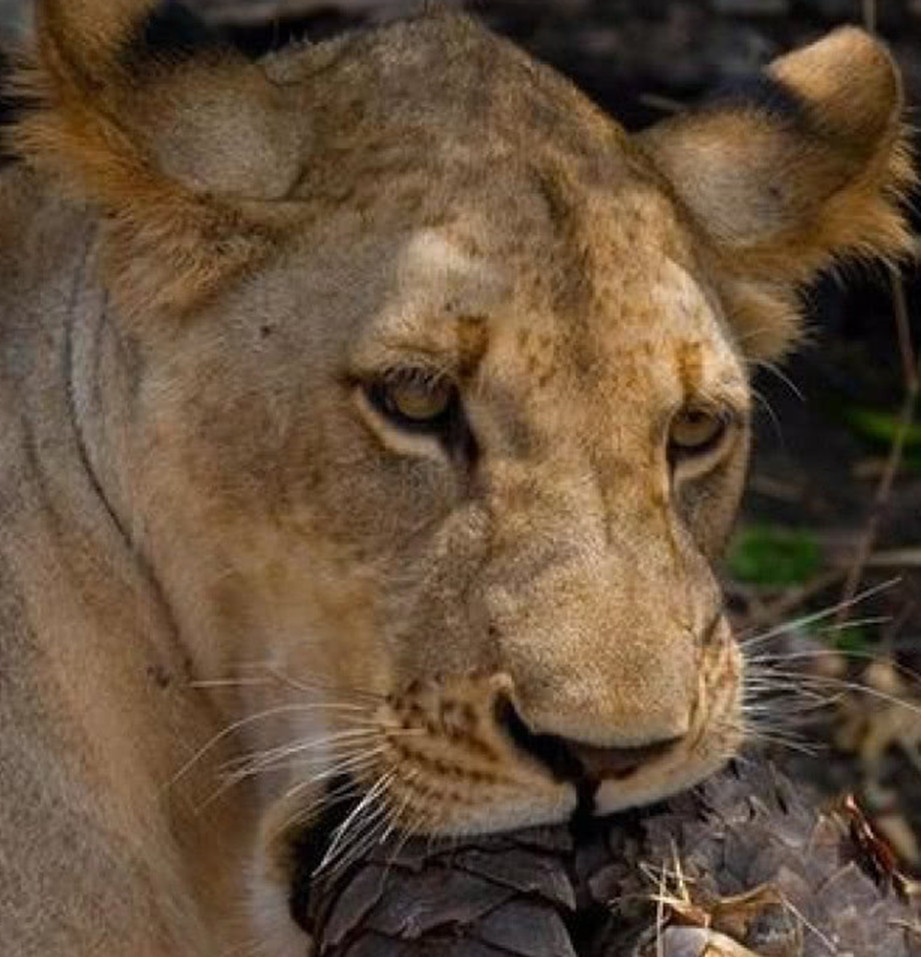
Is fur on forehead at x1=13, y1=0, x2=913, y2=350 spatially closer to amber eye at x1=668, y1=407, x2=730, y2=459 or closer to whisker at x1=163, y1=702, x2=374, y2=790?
amber eye at x1=668, y1=407, x2=730, y2=459

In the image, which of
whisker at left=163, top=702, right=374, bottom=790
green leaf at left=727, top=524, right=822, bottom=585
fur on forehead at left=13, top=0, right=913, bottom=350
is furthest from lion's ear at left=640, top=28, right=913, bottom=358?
green leaf at left=727, top=524, right=822, bottom=585

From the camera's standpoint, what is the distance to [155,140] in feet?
10.1

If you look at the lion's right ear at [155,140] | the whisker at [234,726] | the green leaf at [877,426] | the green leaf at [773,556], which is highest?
the lion's right ear at [155,140]

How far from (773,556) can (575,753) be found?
2282mm

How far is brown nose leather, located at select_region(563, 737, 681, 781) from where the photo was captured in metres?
2.71

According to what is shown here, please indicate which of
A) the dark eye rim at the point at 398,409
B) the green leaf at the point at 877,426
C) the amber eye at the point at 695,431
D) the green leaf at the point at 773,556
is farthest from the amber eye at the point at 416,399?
the green leaf at the point at 877,426

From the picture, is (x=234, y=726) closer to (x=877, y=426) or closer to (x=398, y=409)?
(x=398, y=409)

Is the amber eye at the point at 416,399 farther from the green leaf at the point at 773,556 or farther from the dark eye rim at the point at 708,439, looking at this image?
the green leaf at the point at 773,556

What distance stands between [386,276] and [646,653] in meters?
0.40

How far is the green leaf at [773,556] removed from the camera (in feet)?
16.1

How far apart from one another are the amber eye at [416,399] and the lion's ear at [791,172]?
0.43m

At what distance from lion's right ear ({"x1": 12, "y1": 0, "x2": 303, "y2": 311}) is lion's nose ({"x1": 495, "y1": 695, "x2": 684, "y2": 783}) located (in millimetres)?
499

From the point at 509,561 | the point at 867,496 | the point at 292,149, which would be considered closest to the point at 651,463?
the point at 509,561

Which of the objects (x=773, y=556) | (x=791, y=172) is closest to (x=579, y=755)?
(x=791, y=172)
